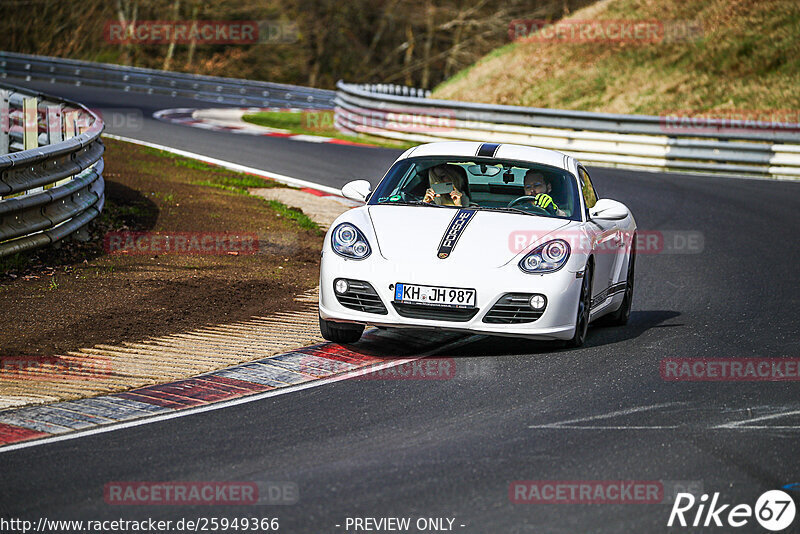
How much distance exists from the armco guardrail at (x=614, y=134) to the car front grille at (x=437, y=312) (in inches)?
622

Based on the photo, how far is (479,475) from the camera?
17.1 ft

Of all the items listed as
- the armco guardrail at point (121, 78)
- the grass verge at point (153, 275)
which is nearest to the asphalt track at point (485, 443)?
the grass verge at point (153, 275)

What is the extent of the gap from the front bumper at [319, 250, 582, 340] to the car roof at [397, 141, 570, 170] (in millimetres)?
1476

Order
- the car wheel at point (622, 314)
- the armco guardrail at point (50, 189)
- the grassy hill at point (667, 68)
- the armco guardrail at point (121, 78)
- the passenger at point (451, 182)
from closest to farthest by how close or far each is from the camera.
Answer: the passenger at point (451, 182)
the car wheel at point (622, 314)
the armco guardrail at point (50, 189)
the grassy hill at point (667, 68)
the armco guardrail at point (121, 78)

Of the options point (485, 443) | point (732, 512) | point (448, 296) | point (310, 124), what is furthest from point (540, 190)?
point (310, 124)

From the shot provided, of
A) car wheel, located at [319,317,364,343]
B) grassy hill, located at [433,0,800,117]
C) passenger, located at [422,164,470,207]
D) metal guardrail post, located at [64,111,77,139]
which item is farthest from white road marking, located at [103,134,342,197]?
grassy hill, located at [433,0,800,117]

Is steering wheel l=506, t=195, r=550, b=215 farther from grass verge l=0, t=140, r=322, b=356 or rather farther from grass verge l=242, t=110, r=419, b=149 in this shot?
grass verge l=242, t=110, r=419, b=149

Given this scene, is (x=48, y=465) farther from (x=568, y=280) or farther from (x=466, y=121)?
(x=466, y=121)

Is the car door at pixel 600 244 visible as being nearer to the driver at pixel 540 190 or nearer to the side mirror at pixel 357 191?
the driver at pixel 540 190

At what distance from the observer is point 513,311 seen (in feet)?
24.9

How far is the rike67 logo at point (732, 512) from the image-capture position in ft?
15.5

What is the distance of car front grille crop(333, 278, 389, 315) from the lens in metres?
7.65

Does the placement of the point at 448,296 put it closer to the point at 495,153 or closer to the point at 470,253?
the point at 470,253

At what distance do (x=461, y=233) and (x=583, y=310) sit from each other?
1.05m
